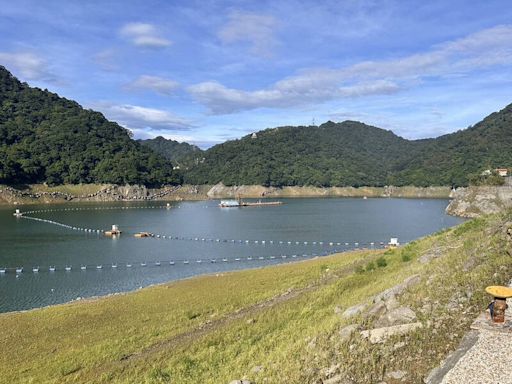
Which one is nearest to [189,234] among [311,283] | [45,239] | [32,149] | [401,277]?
[45,239]

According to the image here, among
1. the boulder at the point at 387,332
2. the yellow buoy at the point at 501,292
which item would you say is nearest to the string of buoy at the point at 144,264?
the boulder at the point at 387,332

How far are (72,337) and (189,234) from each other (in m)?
63.8

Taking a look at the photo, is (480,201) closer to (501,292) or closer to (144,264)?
(144,264)

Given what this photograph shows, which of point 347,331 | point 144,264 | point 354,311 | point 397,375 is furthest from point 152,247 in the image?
point 397,375

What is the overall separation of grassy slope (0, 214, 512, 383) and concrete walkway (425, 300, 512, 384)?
0.45 meters

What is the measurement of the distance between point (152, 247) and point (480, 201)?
3540 inches

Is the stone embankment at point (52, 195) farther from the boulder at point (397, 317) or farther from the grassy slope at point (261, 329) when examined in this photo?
the boulder at point (397, 317)

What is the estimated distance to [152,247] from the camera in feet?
228

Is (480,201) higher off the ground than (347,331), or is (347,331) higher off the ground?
(347,331)

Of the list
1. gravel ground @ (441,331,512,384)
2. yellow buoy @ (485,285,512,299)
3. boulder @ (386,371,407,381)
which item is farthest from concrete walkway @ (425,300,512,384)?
yellow buoy @ (485,285,512,299)

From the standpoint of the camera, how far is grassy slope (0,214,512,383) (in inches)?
455

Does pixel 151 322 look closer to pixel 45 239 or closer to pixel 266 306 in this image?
pixel 266 306

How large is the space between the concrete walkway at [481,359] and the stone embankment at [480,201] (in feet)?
354

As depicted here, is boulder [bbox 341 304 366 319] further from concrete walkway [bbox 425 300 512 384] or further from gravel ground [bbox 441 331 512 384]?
gravel ground [bbox 441 331 512 384]
